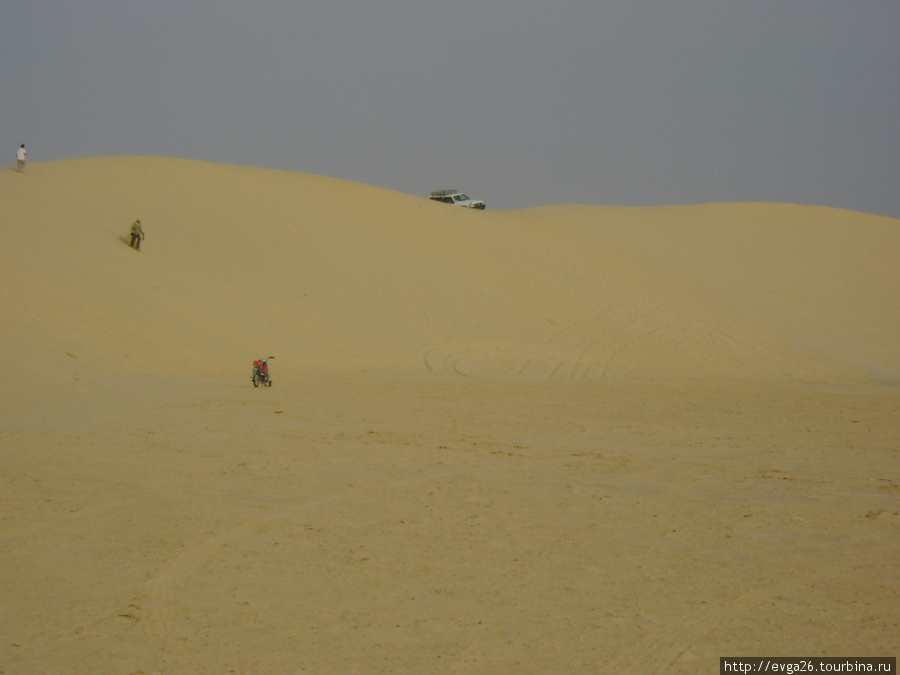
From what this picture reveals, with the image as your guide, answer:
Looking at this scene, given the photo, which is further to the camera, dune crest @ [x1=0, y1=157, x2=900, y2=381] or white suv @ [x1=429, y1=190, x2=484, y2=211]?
white suv @ [x1=429, y1=190, x2=484, y2=211]

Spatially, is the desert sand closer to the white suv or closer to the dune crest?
the dune crest

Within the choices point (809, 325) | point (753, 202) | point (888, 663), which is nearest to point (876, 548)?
point (888, 663)

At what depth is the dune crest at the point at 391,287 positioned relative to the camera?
1675cm

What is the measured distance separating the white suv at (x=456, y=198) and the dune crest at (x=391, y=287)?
2778 millimetres

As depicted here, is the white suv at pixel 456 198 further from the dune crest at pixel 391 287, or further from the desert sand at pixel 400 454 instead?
the desert sand at pixel 400 454

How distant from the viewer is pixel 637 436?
34.0 feet

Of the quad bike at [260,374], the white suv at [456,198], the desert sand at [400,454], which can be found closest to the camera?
the desert sand at [400,454]

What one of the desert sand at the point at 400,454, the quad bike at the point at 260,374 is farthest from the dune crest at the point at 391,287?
the quad bike at the point at 260,374

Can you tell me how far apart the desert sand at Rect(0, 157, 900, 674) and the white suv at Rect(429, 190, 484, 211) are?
8.52m

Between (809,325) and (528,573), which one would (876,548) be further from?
(809,325)

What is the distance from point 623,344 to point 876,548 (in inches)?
574

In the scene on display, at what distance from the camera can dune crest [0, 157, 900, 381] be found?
16.8 metres

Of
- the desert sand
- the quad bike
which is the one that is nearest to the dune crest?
the desert sand

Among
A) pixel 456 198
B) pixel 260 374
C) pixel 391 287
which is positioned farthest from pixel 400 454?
pixel 456 198
